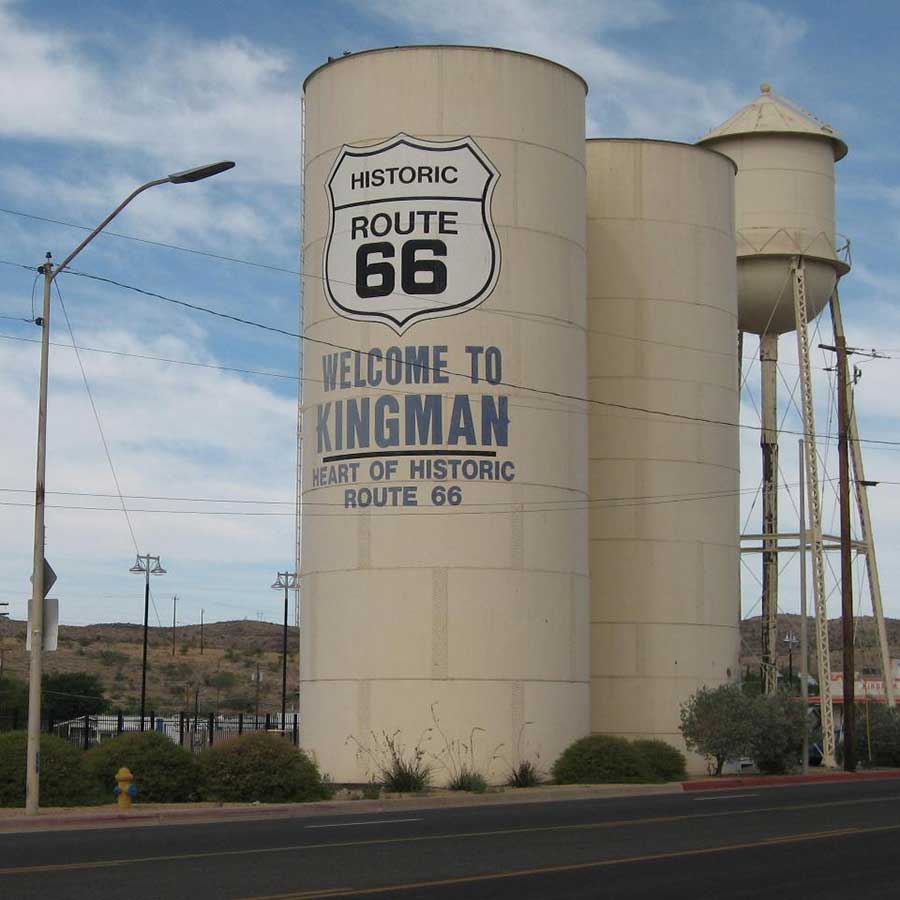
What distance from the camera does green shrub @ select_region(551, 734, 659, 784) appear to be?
1474 inches

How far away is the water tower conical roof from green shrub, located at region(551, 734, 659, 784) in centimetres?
2362

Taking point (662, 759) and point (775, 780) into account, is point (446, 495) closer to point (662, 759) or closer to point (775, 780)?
point (662, 759)

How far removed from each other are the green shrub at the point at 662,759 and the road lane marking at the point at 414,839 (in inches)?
331

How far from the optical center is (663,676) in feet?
151

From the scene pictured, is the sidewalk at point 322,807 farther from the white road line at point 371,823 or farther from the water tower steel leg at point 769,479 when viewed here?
the water tower steel leg at point 769,479

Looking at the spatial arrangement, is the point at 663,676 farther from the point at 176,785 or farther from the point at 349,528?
the point at 176,785

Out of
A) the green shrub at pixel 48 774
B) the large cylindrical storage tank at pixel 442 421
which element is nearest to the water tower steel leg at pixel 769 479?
the large cylindrical storage tank at pixel 442 421

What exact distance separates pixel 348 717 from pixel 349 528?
14.5ft

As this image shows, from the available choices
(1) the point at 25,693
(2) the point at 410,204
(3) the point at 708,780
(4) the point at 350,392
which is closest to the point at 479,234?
(2) the point at 410,204

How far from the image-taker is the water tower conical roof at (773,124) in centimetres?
5338

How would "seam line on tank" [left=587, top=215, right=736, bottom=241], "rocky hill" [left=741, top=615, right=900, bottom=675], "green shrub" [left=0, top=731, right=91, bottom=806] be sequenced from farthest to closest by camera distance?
"rocky hill" [left=741, top=615, right=900, bottom=675] < "seam line on tank" [left=587, top=215, right=736, bottom=241] < "green shrub" [left=0, top=731, right=91, bottom=806]

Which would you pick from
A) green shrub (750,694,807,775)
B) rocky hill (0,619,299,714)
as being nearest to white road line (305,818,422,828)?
green shrub (750,694,807,775)

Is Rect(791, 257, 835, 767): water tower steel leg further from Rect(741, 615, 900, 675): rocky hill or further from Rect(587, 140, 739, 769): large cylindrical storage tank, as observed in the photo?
Rect(741, 615, 900, 675): rocky hill

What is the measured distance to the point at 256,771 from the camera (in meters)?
31.1
